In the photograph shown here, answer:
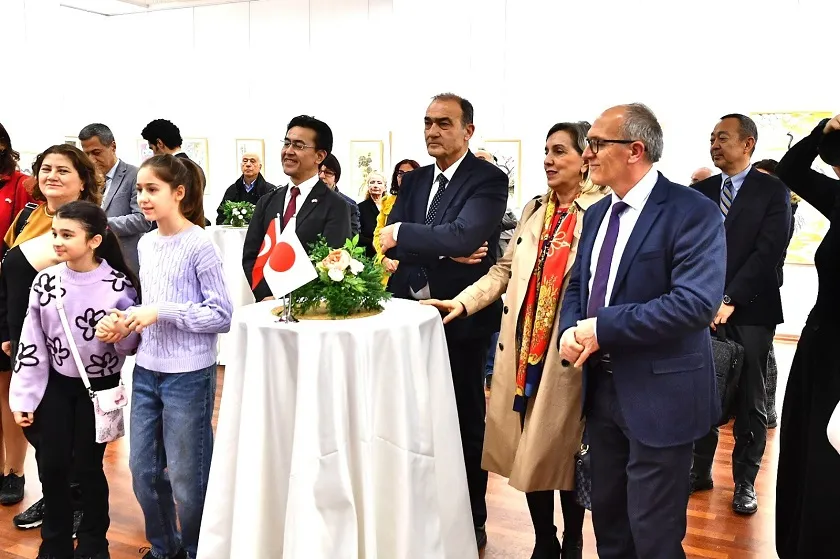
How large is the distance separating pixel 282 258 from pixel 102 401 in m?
1.19

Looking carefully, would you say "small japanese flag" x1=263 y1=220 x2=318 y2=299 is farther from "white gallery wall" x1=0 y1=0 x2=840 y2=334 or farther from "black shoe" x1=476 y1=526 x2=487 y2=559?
"white gallery wall" x1=0 y1=0 x2=840 y2=334

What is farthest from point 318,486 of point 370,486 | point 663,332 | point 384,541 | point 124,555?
point 124,555

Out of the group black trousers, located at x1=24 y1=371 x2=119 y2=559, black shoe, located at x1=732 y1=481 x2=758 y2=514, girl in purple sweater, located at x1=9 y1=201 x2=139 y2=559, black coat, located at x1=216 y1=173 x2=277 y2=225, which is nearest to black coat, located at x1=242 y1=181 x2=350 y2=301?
girl in purple sweater, located at x1=9 y1=201 x2=139 y2=559

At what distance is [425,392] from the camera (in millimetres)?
3049

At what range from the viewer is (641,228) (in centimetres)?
272

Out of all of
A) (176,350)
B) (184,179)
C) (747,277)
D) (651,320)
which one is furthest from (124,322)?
(747,277)

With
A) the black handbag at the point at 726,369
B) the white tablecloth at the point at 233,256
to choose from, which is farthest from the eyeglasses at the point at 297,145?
the white tablecloth at the point at 233,256

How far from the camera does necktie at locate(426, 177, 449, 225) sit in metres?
3.83

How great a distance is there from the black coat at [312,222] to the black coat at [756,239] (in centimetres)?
219

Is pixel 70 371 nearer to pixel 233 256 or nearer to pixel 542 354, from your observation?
pixel 542 354

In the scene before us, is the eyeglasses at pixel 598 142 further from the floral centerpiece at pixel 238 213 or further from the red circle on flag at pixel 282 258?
the floral centerpiece at pixel 238 213

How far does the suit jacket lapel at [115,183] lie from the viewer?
18.5ft

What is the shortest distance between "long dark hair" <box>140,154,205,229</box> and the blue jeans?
73cm

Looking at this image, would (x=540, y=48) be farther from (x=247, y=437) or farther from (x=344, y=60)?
(x=247, y=437)
